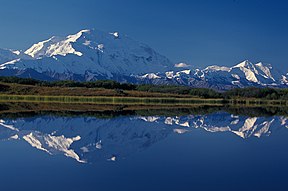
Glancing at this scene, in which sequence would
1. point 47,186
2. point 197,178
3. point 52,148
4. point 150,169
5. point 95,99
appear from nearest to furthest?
point 47,186 < point 197,178 < point 150,169 < point 52,148 < point 95,99

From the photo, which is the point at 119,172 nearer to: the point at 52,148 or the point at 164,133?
the point at 52,148

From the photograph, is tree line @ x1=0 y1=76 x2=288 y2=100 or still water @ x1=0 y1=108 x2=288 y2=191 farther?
tree line @ x1=0 y1=76 x2=288 y2=100

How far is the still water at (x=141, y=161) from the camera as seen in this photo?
11648 millimetres

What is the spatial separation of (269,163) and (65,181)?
700 centimetres

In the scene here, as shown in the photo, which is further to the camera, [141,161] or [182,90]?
[182,90]

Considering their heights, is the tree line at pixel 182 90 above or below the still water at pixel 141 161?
above

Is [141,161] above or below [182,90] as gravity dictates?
below

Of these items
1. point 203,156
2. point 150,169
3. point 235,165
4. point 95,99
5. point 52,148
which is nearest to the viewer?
point 150,169

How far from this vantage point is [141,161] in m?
14.9

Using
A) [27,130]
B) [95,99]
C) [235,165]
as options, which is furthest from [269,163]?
[95,99]

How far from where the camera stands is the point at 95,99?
8269cm

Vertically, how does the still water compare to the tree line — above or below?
below

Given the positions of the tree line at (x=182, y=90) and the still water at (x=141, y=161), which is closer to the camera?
the still water at (x=141, y=161)

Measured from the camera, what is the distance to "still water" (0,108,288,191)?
11648 mm
